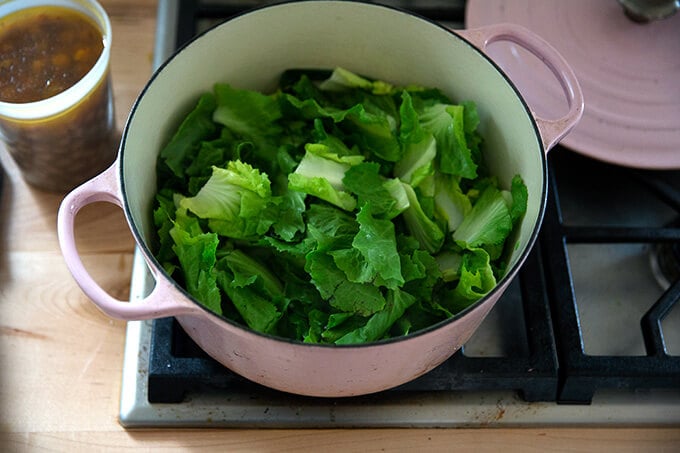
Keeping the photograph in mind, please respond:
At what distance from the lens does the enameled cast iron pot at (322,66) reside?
647mm

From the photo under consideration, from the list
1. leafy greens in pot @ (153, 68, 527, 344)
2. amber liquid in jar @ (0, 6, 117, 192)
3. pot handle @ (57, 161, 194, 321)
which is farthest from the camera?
amber liquid in jar @ (0, 6, 117, 192)

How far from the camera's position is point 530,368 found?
31.7 inches

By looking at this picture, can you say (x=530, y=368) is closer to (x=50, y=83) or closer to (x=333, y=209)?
(x=333, y=209)

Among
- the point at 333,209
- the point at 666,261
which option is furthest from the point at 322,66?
the point at 666,261

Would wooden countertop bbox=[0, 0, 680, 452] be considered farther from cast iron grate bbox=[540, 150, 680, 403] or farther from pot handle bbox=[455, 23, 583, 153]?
pot handle bbox=[455, 23, 583, 153]

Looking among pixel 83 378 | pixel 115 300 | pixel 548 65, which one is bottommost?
pixel 83 378

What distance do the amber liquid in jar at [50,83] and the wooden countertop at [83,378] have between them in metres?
0.07

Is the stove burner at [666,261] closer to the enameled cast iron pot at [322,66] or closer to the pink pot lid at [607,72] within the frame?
the pink pot lid at [607,72]

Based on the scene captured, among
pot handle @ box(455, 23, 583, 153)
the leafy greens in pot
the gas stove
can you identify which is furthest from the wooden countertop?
pot handle @ box(455, 23, 583, 153)

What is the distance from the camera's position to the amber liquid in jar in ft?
2.78

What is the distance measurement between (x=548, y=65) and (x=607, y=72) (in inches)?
8.0

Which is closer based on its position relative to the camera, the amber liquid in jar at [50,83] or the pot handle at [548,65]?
the pot handle at [548,65]

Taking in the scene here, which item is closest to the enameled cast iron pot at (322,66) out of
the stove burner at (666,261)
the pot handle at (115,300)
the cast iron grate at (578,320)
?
the pot handle at (115,300)

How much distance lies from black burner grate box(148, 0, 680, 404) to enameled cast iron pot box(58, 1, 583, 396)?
5 cm
